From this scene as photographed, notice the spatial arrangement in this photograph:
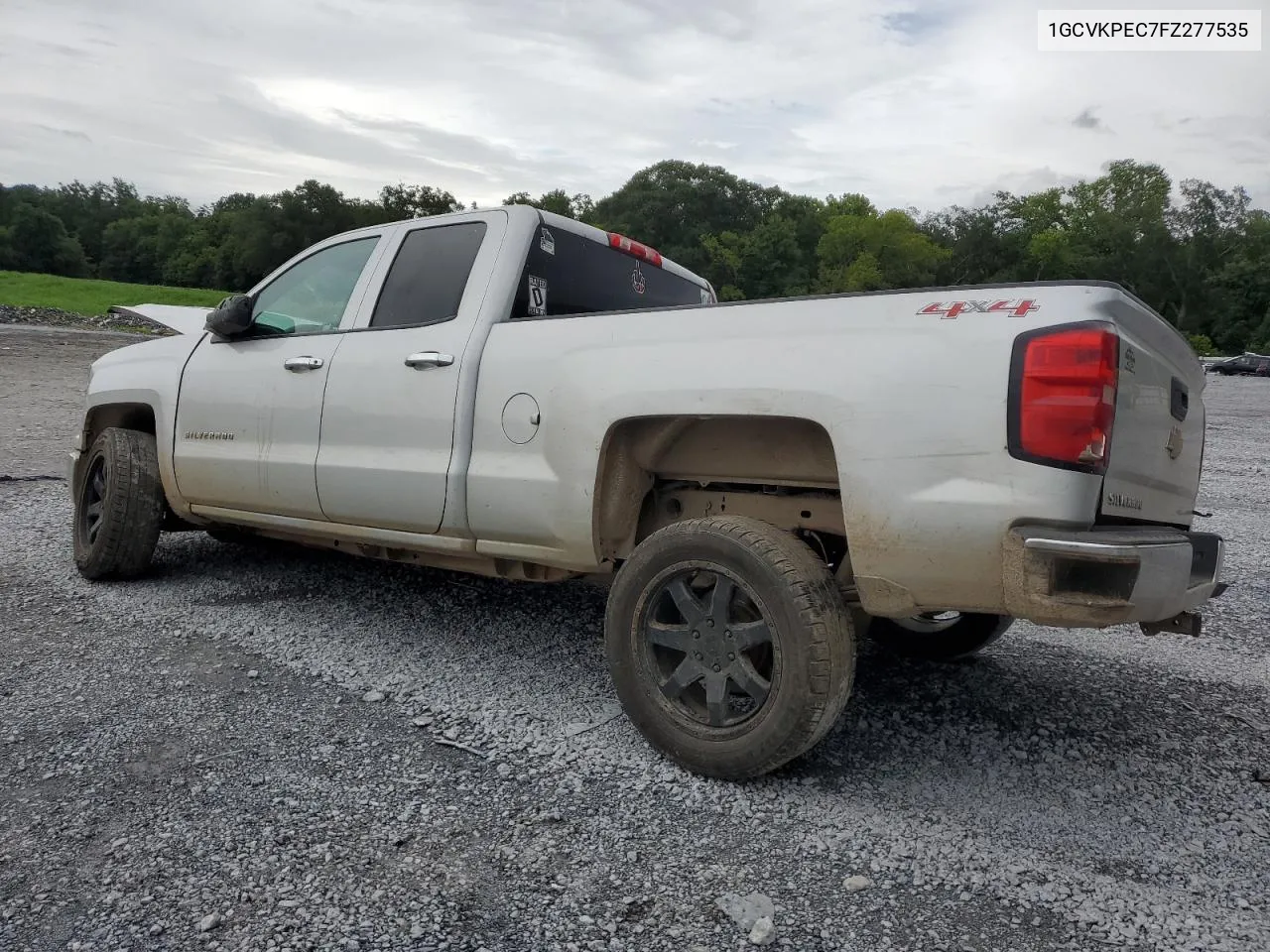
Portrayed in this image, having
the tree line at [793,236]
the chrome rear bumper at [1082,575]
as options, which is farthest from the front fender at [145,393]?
the tree line at [793,236]

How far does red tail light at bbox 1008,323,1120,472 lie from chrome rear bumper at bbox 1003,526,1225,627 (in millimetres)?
201

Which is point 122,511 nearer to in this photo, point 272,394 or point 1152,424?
point 272,394

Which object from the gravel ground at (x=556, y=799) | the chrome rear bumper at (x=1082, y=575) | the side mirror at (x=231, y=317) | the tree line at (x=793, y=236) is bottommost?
the gravel ground at (x=556, y=799)

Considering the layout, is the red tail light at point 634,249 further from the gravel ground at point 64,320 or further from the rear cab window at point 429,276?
the gravel ground at point 64,320

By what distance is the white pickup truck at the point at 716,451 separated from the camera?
7.75 feet

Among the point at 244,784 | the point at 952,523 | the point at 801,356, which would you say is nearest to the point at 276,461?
the point at 244,784

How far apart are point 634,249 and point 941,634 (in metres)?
2.31

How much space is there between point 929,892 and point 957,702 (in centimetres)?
140

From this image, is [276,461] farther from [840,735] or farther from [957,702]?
[957,702]

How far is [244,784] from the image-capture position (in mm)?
2736

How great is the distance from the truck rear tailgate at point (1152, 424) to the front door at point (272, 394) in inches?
124

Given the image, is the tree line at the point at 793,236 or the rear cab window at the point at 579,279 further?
the tree line at the point at 793,236

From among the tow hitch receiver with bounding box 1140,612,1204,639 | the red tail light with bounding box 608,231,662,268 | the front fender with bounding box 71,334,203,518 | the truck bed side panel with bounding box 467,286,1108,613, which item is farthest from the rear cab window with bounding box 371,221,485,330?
the tow hitch receiver with bounding box 1140,612,1204,639

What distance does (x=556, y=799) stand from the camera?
2.72m
